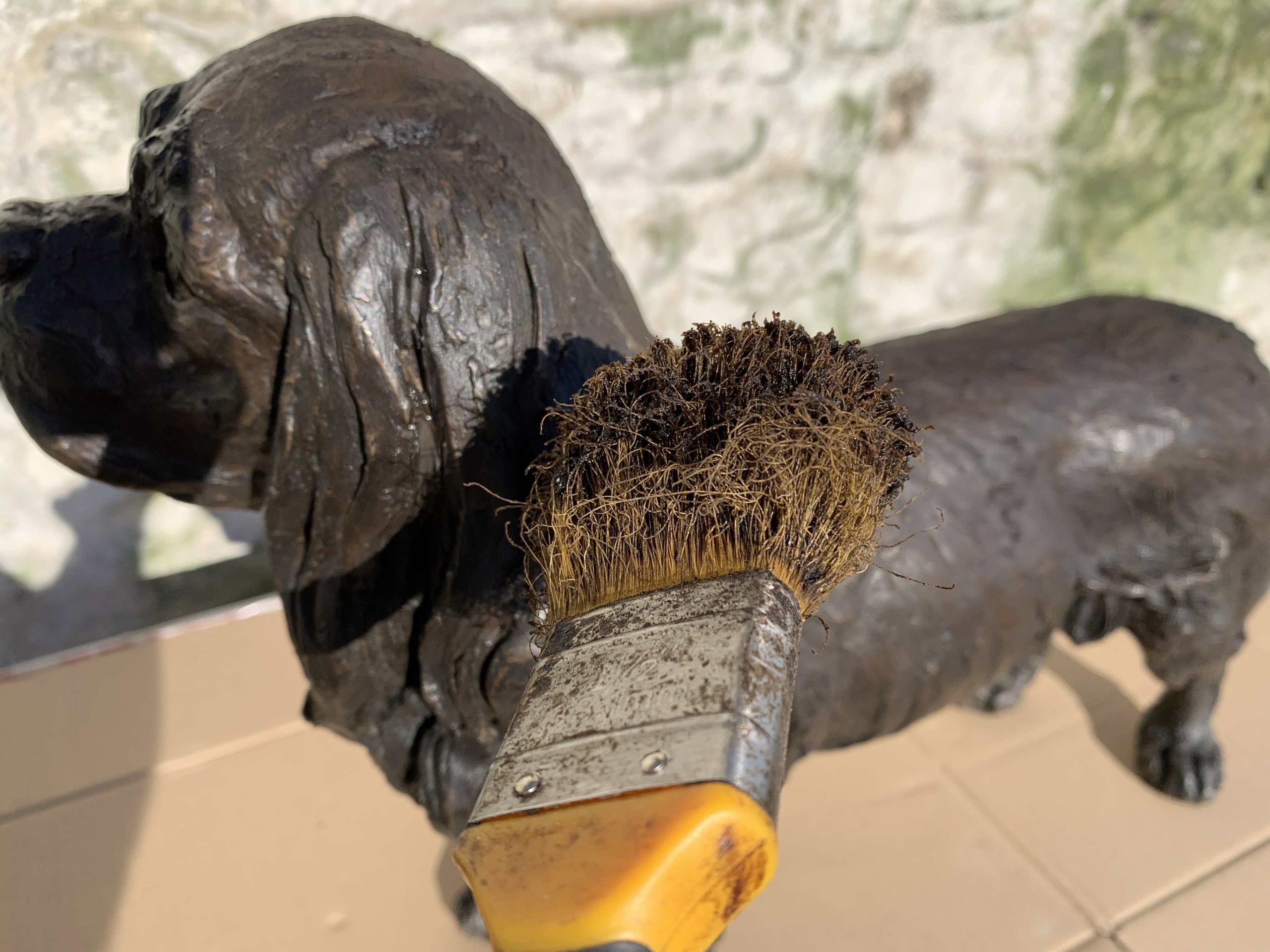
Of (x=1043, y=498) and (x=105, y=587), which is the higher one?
(x=1043, y=498)

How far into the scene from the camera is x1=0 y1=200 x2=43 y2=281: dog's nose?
2.57ft

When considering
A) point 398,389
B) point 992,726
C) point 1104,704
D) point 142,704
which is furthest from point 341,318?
point 1104,704

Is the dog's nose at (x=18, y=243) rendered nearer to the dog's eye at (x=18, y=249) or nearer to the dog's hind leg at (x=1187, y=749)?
the dog's eye at (x=18, y=249)

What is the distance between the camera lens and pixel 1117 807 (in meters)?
1.50

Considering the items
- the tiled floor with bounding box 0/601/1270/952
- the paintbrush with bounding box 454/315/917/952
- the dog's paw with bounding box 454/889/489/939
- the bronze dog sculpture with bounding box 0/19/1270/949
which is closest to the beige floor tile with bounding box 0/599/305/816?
the tiled floor with bounding box 0/601/1270/952

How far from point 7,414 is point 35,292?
3.37ft

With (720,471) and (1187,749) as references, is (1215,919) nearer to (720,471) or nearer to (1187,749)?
(1187,749)

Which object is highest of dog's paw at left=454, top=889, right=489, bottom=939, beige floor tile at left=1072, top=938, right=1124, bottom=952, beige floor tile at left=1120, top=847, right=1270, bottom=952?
dog's paw at left=454, top=889, right=489, bottom=939

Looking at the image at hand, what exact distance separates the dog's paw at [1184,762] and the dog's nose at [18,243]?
1777mm

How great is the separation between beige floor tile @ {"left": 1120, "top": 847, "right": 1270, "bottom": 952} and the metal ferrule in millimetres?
1117

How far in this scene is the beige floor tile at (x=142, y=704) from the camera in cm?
151

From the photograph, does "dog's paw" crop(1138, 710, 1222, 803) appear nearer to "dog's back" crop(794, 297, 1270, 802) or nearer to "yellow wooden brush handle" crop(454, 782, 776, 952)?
"dog's back" crop(794, 297, 1270, 802)

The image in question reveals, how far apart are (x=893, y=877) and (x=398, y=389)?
1.15 m

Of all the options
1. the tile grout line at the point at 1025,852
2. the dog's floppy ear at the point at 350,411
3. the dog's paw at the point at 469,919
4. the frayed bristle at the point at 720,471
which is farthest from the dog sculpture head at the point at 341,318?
the tile grout line at the point at 1025,852
